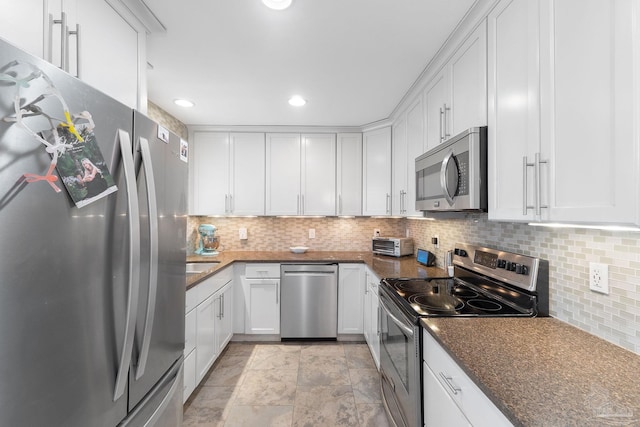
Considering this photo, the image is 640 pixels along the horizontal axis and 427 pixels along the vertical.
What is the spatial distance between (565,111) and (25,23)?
171 cm

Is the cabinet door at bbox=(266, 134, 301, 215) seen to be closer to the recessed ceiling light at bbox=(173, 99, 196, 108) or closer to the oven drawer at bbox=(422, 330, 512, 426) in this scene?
the recessed ceiling light at bbox=(173, 99, 196, 108)

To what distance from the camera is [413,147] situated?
2.43m

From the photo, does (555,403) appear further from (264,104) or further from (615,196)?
(264,104)

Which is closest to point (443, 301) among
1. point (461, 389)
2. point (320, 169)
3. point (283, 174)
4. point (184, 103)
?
point (461, 389)

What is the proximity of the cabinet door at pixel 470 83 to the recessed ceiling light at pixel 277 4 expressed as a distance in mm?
973

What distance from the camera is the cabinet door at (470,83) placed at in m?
1.41

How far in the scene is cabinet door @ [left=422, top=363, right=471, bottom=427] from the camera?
3.33 feet

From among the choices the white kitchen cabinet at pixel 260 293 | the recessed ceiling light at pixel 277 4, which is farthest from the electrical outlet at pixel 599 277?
the white kitchen cabinet at pixel 260 293

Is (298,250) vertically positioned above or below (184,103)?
below

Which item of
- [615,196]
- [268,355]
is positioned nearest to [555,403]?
[615,196]

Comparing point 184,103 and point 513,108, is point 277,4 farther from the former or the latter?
point 184,103

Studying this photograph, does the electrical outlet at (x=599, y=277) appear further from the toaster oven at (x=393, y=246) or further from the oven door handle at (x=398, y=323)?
the toaster oven at (x=393, y=246)

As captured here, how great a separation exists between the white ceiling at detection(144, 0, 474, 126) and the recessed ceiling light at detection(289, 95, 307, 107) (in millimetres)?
58

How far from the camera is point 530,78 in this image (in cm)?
108
